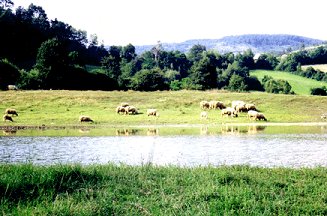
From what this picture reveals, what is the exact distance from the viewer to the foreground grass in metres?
10.1

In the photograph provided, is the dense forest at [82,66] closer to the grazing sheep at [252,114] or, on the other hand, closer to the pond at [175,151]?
the grazing sheep at [252,114]

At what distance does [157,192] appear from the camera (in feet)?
39.6

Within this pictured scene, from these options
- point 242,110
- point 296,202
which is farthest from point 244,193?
point 242,110

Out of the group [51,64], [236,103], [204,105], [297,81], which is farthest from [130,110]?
[297,81]

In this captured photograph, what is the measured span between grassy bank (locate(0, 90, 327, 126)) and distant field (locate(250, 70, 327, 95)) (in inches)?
3043

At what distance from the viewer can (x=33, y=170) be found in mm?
13562

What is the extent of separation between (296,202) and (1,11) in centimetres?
14520

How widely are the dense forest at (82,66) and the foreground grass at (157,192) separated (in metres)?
75.8

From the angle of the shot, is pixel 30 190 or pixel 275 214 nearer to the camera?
pixel 275 214

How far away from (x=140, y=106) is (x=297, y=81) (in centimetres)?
10900

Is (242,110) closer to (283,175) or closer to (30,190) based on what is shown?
(283,175)

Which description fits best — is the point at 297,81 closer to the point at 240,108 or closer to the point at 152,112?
the point at 240,108

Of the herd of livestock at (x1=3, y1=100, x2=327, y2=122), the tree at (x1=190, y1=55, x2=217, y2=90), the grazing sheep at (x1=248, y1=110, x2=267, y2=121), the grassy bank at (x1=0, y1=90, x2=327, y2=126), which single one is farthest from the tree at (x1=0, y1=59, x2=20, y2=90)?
the grazing sheep at (x1=248, y1=110, x2=267, y2=121)

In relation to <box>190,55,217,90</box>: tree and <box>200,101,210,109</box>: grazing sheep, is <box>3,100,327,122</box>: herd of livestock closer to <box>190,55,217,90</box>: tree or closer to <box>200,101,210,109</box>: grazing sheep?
<box>200,101,210,109</box>: grazing sheep
